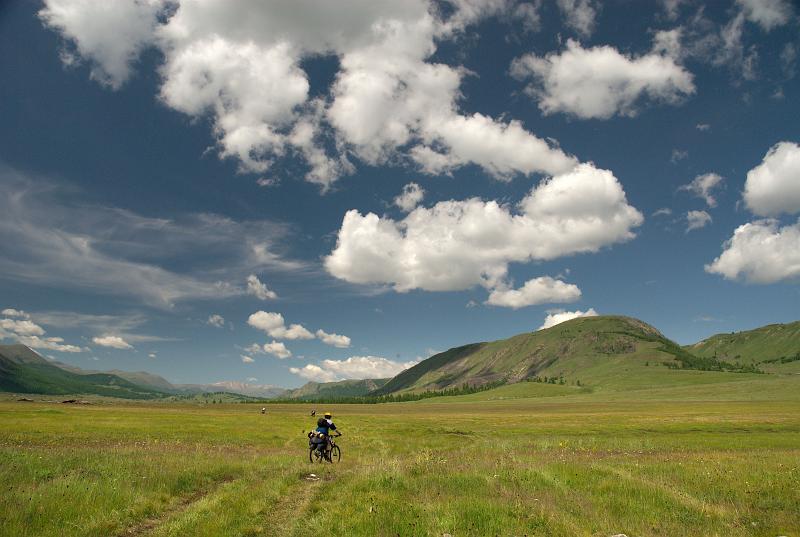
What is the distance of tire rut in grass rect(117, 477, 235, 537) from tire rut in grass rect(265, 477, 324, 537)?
3143 millimetres

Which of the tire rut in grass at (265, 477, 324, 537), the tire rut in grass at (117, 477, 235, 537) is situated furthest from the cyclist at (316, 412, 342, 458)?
the tire rut in grass at (265, 477, 324, 537)

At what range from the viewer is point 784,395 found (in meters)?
176

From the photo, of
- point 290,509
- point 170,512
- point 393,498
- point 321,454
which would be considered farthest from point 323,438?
point 393,498

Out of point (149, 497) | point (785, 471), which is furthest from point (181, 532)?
point (785, 471)

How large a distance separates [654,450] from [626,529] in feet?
86.6

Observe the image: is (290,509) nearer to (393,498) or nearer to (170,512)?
(393,498)

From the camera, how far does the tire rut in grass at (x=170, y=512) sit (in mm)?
12859

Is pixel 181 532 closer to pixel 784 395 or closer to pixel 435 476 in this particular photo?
pixel 435 476

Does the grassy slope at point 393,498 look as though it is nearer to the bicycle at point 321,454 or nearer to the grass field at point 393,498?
the grass field at point 393,498

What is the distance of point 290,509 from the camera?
49.6 ft

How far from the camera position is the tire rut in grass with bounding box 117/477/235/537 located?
1286 cm

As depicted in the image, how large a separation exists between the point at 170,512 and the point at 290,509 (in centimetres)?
393

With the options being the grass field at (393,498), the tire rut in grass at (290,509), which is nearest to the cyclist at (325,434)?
the grass field at (393,498)

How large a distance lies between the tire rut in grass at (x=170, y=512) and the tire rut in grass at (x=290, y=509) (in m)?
3.14
